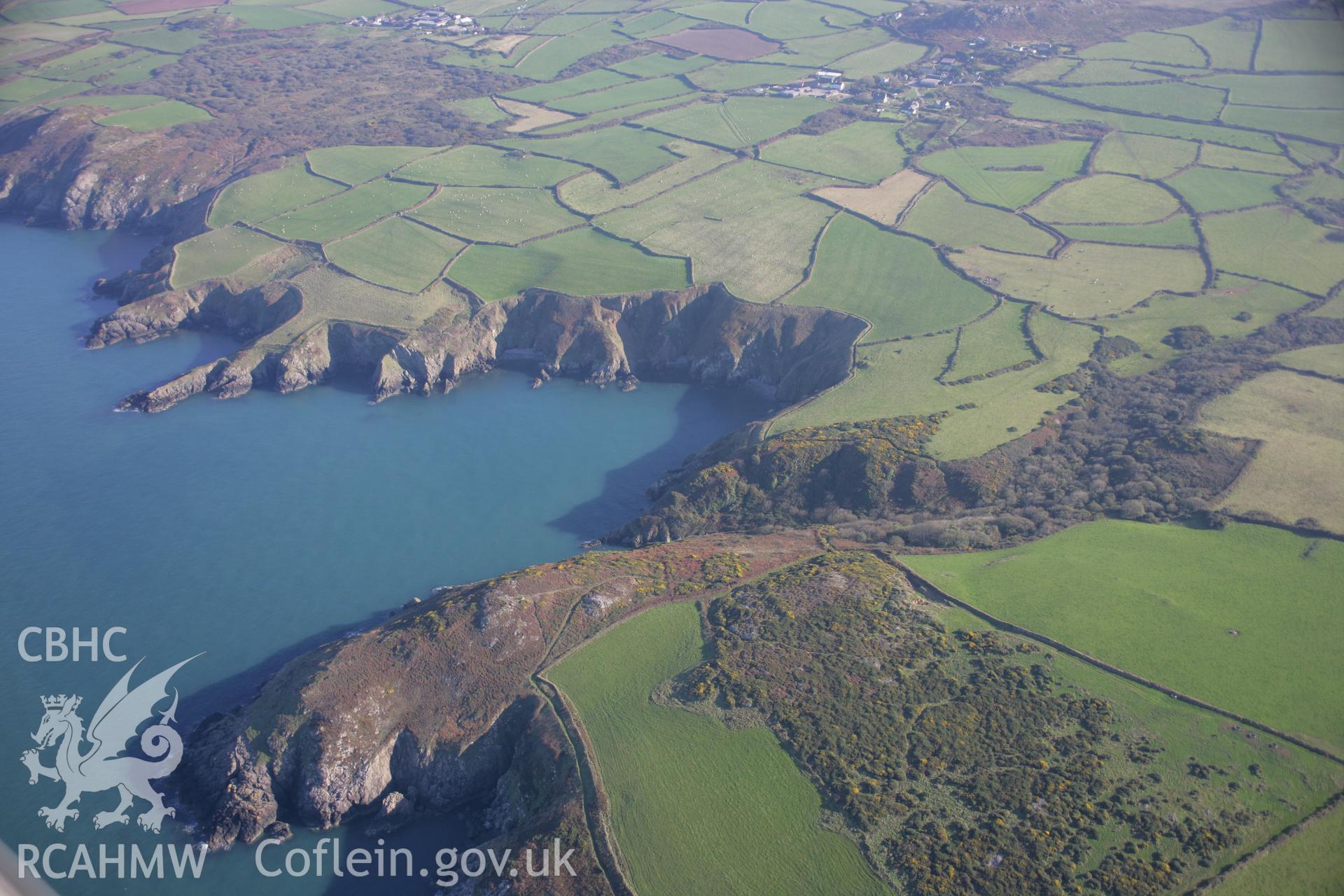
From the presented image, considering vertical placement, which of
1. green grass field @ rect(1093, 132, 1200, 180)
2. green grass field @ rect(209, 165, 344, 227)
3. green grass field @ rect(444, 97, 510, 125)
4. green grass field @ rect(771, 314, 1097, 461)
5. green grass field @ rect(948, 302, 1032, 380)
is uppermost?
green grass field @ rect(1093, 132, 1200, 180)

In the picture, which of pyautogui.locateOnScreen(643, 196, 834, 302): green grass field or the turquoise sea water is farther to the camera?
pyautogui.locateOnScreen(643, 196, 834, 302): green grass field

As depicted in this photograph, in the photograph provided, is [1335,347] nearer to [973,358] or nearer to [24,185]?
[973,358]

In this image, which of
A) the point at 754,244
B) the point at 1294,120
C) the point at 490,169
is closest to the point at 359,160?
the point at 490,169

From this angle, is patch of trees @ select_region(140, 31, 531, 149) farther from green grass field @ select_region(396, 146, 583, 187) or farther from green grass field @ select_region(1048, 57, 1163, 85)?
green grass field @ select_region(1048, 57, 1163, 85)

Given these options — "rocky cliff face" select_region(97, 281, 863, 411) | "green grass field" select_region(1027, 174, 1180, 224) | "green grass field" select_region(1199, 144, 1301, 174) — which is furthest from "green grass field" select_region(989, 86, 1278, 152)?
"rocky cliff face" select_region(97, 281, 863, 411)

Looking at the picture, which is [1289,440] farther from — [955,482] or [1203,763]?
[1203,763]

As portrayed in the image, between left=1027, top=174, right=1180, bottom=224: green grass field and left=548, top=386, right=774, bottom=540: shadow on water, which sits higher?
left=1027, top=174, right=1180, bottom=224: green grass field
